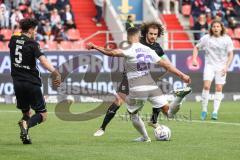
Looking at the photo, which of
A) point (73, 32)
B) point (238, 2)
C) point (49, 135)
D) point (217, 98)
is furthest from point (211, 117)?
point (238, 2)

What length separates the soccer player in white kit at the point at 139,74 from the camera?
43.8 feet

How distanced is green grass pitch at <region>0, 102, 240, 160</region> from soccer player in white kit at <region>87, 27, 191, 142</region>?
25.6 inches

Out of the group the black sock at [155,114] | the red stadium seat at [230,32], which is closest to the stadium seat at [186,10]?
the red stadium seat at [230,32]

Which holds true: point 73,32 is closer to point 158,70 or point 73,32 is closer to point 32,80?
point 158,70

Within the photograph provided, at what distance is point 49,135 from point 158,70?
1188cm

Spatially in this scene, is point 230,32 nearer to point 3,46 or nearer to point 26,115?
point 3,46

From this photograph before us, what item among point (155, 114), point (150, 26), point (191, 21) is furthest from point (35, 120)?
point (191, 21)

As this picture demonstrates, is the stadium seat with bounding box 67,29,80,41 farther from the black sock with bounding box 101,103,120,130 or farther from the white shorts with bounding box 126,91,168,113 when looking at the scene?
the white shorts with bounding box 126,91,168,113

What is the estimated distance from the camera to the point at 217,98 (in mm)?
19688

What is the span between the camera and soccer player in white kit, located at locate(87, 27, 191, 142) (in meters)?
13.4

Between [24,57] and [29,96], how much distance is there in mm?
680

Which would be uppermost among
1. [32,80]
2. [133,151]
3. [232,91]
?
[32,80]

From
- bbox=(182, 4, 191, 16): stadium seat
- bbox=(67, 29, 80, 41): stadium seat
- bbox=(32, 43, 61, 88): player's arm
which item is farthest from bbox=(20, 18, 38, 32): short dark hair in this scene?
bbox=(182, 4, 191, 16): stadium seat

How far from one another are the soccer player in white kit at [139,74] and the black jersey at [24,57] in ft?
4.82
